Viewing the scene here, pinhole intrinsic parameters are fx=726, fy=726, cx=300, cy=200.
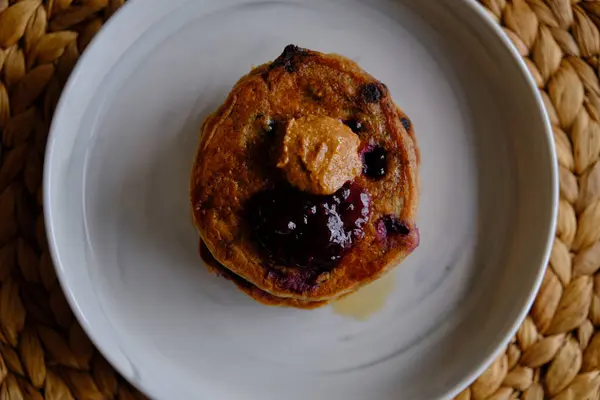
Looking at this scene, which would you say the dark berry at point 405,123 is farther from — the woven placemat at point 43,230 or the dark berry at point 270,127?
the woven placemat at point 43,230

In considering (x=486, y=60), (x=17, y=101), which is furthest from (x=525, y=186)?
(x=17, y=101)

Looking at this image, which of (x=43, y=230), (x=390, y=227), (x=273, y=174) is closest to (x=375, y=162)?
(x=390, y=227)

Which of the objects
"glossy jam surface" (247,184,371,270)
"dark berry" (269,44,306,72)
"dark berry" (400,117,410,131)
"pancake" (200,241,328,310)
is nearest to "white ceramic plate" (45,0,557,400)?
"pancake" (200,241,328,310)

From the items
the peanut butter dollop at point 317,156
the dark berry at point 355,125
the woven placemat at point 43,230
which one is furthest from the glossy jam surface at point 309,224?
the woven placemat at point 43,230

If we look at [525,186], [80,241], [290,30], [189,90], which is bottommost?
[80,241]

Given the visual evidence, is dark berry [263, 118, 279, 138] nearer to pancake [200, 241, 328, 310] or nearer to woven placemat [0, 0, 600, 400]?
pancake [200, 241, 328, 310]

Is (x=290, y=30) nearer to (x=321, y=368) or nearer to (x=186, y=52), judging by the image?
(x=186, y=52)
